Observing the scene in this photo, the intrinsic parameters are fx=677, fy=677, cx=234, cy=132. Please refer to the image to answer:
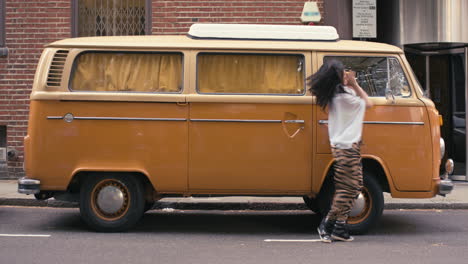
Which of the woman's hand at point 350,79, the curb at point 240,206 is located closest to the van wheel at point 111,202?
the curb at point 240,206

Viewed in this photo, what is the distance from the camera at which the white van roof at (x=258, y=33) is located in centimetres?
794

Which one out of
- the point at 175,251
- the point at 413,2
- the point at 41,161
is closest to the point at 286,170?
the point at 175,251

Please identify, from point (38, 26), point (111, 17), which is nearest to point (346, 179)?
point (111, 17)

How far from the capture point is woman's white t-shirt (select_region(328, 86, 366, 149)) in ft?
23.7

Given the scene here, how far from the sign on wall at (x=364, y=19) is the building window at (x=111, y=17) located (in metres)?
3.87

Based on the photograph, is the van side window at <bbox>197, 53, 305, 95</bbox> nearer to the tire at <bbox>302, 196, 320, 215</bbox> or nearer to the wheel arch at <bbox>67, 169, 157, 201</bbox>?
the wheel arch at <bbox>67, 169, 157, 201</bbox>

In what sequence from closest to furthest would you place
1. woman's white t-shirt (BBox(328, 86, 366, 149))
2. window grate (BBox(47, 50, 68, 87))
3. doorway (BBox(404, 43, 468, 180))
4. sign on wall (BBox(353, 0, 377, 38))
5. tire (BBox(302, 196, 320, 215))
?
woman's white t-shirt (BBox(328, 86, 366, 149)), window grate (BBox(47, 50, 68, 87)), tire (BBox(302, 196, 320, 215)), sign on wall (BBox(353, 0, 377, 38)), doorway (BBox(404, 43, 468, 180))

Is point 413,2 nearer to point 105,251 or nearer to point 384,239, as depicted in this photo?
point 384,239

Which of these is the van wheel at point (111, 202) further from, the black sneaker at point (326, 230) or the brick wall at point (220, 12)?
the brick wall at point (220, 12)

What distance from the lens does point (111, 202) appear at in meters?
7.82

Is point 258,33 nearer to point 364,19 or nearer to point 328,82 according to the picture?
point 328,82

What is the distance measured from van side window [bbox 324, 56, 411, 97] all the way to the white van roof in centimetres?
34

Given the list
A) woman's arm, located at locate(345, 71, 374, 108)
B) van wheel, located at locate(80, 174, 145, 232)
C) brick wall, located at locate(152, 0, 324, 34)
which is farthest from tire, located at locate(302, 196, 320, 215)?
brick wall, located at locate(152, 0, 324, 34)

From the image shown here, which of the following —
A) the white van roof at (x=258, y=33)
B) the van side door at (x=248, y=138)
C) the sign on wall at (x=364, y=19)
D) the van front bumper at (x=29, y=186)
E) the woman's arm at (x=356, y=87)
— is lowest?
the van front bumper at (x=29, y=186)
